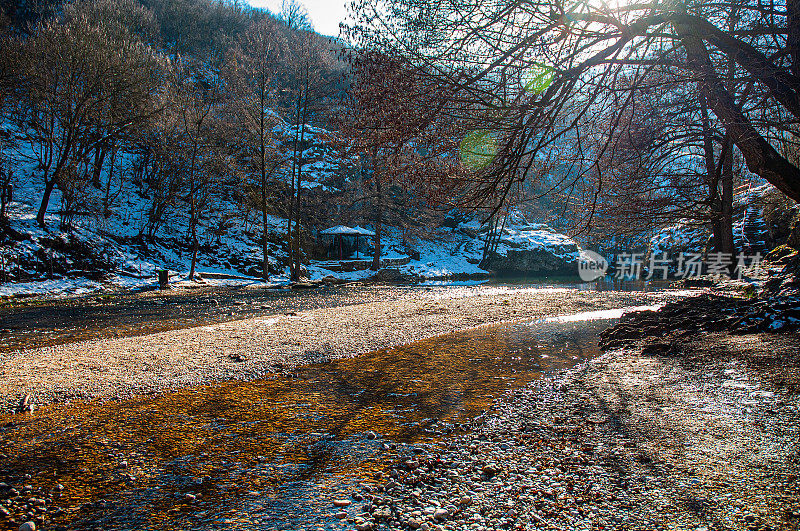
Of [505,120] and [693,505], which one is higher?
[505,120]

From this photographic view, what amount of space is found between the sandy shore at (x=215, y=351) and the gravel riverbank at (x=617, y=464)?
320 cm

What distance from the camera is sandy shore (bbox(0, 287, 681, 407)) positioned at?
4797 mm

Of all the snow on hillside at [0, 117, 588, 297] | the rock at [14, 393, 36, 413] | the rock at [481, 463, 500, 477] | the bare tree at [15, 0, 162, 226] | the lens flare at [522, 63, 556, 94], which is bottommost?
the rock at [14, 393, 36, 413]

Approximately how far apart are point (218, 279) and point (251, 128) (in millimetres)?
8450

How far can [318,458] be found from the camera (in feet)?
10.0

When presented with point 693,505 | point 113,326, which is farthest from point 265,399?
point 113,326

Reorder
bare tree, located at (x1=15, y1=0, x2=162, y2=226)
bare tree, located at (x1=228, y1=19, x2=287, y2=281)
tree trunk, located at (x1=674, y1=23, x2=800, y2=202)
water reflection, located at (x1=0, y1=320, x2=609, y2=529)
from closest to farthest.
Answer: water reflection, located at (x1=0, y1=320, x2=609, y2=529), tree trunk, located at (x1=674, y1=23, x2=800, y2=202), bare tree, located at (x1=15, y1=0, x2=162, y2=226), bare tree, located at (x1=228, y1=19, x2=287, y2=281)

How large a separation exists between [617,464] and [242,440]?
2.81 metres

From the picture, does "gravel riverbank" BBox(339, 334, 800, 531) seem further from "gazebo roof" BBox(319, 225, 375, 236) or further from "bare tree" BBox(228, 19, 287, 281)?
"gazebo roof" BBox(319, 225, 375, 236)

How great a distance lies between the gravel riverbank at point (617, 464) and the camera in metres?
2.27

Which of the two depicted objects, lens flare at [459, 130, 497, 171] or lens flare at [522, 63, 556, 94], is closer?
lens flare at [522, 63, 556, 94]

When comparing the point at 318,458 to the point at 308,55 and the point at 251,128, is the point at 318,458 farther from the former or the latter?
the point at 308,55

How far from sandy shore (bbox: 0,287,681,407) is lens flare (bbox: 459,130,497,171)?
328 cm

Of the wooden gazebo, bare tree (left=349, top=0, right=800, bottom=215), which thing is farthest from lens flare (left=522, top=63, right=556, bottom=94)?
the wooden gazebo
